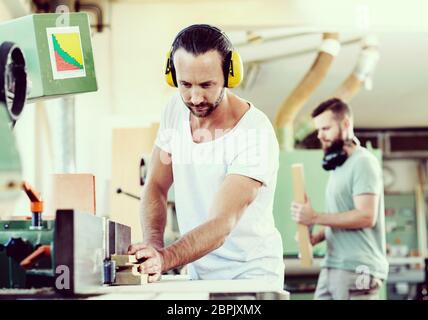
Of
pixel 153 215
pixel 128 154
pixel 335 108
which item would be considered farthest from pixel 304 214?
pixel 153 215

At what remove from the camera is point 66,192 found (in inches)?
45.3

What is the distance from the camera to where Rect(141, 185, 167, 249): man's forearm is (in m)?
1.31

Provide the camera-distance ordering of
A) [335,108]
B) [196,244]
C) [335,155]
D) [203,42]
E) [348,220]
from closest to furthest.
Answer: [196,244], [203,42], [348,220], [335,155], [335,108]

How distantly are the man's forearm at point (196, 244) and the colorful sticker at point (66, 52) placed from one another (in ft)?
0.90

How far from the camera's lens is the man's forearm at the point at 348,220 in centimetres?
227

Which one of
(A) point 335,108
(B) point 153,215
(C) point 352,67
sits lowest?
(B) point 153,215

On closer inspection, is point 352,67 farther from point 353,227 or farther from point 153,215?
point 153,215

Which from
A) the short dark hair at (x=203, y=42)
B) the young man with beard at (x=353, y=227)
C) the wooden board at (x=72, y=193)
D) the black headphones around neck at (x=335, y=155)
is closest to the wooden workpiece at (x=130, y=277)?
the wooden board at (x=72, y=193)

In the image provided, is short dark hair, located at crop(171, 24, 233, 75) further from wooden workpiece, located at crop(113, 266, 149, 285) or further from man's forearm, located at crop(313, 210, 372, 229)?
man's forearm, located at crop(313, 210, 372, 229)

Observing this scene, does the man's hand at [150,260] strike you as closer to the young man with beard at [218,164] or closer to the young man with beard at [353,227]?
the young man with beard at [218,164]

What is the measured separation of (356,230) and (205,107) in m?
1.16

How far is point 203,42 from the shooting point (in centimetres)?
123

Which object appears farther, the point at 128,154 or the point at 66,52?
the point at 128,154
